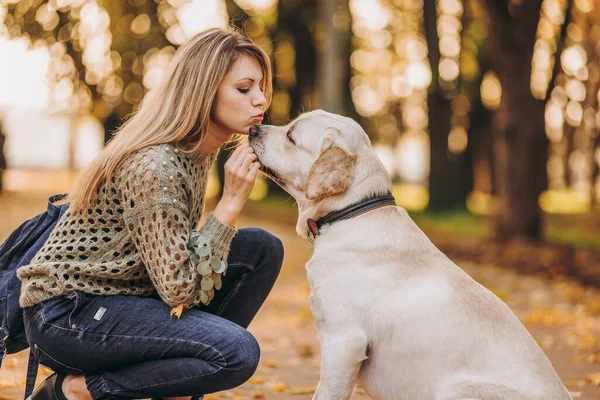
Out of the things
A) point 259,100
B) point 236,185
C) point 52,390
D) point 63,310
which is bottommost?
point 52,390

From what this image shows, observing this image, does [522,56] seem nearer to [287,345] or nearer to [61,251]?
[287,345]

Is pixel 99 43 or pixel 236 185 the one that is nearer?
pixel 236 185

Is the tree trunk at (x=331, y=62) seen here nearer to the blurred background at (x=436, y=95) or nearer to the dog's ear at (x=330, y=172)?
the blurred background at (x=436, y=95)

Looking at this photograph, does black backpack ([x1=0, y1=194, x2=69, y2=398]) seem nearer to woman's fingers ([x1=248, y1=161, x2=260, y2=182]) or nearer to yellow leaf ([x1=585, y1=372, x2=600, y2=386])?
woman's fingers ([x1=248, y1=161, x2=260, y2=182])

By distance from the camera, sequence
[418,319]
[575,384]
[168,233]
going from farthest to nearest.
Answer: [575,384]
[168,233]
[418,319]

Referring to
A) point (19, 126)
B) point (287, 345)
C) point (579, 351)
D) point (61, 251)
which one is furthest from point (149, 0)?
point (19, 126)

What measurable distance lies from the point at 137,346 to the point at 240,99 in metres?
1.32

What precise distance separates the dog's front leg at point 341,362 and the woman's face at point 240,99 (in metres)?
1.22

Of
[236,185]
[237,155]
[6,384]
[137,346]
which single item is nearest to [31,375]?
[137,346]

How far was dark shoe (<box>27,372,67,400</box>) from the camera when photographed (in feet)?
12.2

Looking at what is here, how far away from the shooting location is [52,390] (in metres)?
3.74

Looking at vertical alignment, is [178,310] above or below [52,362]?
above

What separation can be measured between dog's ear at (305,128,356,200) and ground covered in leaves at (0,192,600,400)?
5.63 feet

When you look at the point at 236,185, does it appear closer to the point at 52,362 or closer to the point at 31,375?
the point at 52,362
